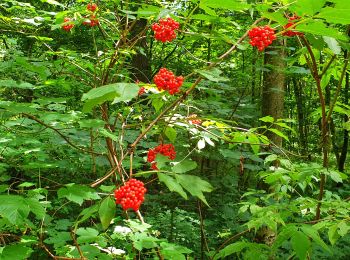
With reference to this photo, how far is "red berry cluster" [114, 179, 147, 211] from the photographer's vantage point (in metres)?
1.60

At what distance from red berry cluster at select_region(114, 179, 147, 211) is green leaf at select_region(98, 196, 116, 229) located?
0.53ft

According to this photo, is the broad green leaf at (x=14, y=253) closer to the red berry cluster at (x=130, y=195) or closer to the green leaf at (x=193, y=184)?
the red berry cluster at (x=130, y=195)

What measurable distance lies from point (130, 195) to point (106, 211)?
0.23 meters

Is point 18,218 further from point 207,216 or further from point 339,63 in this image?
point 207,216

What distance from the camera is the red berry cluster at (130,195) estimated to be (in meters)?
1.60

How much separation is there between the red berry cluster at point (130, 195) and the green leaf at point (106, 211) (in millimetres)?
160

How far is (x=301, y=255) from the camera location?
87.8 inches

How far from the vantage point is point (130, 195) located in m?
1.61

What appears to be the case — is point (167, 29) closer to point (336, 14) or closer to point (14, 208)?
point (336, 14)

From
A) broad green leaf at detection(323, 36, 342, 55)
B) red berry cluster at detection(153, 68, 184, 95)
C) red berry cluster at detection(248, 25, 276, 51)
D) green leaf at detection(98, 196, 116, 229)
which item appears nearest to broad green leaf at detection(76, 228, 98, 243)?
green leaf at detection(98, 196, 116, 229)

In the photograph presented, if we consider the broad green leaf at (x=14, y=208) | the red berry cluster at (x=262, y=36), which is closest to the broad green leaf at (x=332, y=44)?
the red berry cluster at (x=262, y=36)

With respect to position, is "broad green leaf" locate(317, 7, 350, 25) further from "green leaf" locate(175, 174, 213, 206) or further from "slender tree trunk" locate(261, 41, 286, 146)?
"slender tree trunk" locate(261, 41, 286, 146)

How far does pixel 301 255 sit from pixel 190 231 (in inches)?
173

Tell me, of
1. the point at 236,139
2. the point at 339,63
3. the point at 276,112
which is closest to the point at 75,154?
the point at 276,112
